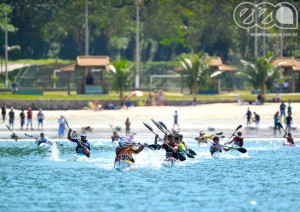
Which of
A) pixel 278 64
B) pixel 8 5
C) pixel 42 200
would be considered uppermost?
pixel 8 5

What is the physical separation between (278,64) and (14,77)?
3545cm

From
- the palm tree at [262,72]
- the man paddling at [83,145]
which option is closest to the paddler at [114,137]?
the man paddling at [83,145]

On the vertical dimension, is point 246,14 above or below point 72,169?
above

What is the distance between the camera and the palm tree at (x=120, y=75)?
94625 mm

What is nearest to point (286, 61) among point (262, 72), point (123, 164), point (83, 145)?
point (262, 72)

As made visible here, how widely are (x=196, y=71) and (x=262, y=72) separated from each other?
5.92 m

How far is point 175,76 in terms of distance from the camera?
113812mm

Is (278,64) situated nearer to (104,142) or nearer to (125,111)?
(125,111)

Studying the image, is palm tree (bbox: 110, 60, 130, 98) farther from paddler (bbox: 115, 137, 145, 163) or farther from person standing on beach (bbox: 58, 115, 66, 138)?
paddler (bbox: 115, 137, 145, 163)

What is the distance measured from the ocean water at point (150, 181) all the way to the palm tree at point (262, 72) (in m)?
23.3

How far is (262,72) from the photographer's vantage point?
95.4m

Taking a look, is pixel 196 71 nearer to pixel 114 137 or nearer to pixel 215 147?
pixel 114 137

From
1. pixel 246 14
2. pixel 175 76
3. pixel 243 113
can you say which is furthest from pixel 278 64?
pixel 246 14

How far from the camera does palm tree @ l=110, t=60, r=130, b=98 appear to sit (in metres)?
94.6
